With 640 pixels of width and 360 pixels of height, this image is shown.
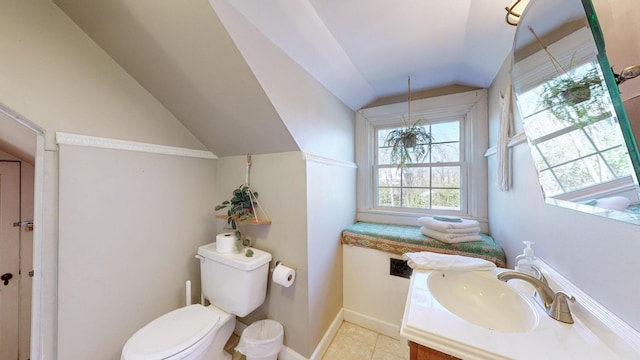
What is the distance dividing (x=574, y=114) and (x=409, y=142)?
4.21ft

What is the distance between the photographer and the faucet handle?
0.64 metres

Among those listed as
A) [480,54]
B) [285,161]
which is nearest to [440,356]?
[285,161]

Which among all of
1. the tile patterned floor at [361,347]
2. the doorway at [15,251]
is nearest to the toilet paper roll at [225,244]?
the tile patterned floor at [361,347]

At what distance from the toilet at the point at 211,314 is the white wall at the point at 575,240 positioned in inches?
57.4

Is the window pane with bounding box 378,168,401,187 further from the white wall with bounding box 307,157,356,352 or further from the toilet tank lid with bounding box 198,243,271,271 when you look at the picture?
the toilet tank lid with bounding box 198,243,271,271

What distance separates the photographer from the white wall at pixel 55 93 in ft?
2.93

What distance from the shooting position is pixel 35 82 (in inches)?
37.0

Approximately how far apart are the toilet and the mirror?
152 centimetres

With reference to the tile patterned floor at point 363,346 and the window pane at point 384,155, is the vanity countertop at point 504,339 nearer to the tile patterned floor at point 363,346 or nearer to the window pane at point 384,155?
the tile patterned floor at point 363,346

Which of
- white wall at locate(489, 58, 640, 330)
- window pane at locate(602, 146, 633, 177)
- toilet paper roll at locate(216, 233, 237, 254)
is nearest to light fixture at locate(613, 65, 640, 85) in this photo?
window pane at locate(602, 146, 633, 177)

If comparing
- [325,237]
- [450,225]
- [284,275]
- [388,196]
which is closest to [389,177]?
[388,196]

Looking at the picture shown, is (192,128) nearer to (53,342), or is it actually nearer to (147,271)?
(147,271)

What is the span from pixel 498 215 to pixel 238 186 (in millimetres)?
1970

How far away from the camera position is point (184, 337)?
3.59 ft
